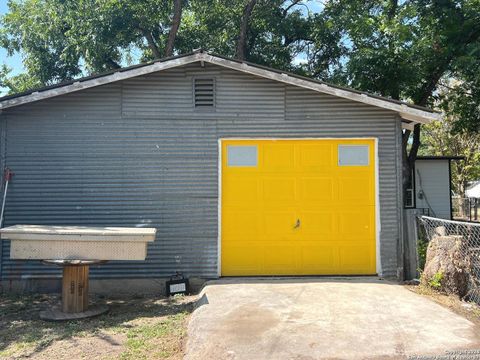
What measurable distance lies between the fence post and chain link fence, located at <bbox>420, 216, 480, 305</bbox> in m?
0.17

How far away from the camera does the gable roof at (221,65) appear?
22.8 ft

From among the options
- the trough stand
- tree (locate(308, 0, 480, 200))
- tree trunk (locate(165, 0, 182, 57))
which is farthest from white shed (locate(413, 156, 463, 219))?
the trough stand

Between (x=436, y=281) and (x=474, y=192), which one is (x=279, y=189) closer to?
(x=436, y=281)

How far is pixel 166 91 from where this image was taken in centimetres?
745

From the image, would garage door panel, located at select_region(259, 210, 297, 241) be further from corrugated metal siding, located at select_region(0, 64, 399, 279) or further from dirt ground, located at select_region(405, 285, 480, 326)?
dirt ground, located at select_region(405, 285, 480, 326)

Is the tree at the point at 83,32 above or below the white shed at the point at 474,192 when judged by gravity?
above

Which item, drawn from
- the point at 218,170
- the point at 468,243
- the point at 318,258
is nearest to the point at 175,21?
the point at 218,170

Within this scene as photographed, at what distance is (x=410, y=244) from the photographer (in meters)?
7.32

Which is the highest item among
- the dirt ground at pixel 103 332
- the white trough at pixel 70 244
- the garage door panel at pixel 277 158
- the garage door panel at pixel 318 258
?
the garage door panel at pixel 277 158

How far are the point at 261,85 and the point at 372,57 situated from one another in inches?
259

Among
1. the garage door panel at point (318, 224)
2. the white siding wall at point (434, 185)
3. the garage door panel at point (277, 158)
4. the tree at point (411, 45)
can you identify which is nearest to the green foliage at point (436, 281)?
the garage door panel at point (318, 224)

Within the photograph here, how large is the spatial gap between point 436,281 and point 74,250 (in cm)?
531

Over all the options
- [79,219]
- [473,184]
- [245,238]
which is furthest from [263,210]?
[473,184]

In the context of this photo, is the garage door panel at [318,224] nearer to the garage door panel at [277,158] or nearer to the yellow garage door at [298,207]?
the yellow garage door at [298,207]
